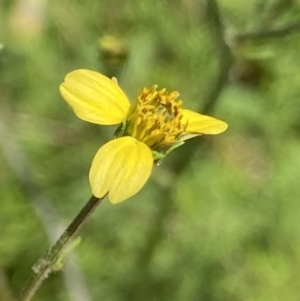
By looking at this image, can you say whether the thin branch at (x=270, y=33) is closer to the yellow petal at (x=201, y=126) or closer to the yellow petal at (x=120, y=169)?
the yellow petal at (x=201, y=126)

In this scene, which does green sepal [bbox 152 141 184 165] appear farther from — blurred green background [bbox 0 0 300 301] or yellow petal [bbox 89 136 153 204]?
blurred green background [bbox 0 0 300 301]

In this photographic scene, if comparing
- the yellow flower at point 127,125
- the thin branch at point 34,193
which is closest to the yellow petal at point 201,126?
the yellow flower at point 127,125

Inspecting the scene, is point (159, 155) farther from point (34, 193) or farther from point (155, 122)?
point (34, 193)

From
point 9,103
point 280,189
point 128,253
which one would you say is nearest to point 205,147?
point 280,189

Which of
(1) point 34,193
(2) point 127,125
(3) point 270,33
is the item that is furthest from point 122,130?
(1) point 34,193

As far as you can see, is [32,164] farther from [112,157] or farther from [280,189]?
[112,157]

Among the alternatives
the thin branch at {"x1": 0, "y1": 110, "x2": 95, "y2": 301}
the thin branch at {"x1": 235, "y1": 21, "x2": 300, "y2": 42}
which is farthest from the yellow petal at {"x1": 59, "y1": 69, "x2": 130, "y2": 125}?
the thin branch at {"x1": 0, "y1": 110, "x2": 95, "y2": 301}

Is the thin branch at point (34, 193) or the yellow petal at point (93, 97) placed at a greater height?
the yellow petal at point (93, 97)
